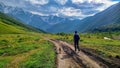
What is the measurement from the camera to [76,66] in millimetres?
29594

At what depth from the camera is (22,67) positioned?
103 ft

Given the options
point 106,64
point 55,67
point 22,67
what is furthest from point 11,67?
point 106,64

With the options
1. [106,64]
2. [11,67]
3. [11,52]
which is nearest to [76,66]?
[106,64]

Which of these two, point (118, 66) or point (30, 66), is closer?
point (118, 66)

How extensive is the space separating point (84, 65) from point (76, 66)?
94 centimetres

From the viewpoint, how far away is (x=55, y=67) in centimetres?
2909

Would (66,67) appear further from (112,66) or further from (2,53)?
(2,53)

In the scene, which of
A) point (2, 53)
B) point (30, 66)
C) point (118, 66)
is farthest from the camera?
point (2, 53)

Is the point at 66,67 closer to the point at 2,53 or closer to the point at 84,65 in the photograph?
the point at 84,65

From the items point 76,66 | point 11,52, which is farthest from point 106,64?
point 11,52

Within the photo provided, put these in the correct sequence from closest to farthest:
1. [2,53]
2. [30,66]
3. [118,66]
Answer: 1. [118,66]
2. [30,66]
3. [2,53]

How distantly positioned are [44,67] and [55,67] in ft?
4.03

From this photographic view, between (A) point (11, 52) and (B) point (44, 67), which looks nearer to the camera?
(B) point (44, 67)

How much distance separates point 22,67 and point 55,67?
4271mm
